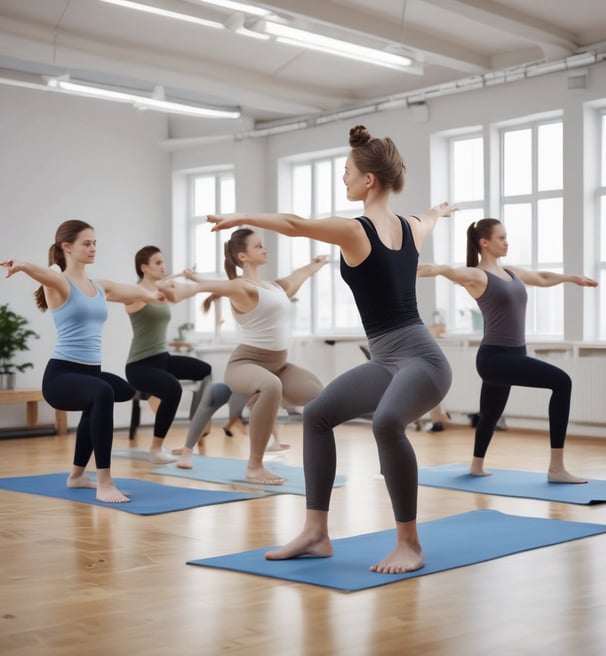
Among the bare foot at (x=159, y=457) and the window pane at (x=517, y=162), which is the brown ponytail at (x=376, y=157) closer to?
the bare foot at (x=159, y=457)

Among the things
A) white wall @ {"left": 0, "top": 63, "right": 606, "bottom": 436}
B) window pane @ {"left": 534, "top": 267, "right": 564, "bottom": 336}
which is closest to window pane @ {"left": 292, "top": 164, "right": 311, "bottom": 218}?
white wall @ {"left": 0, "top": 63, "right": 606, "bottom": 436}

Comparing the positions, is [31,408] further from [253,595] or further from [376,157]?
[253,595]

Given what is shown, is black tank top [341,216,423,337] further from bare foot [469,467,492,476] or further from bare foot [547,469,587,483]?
bare foot [469,467,492,476]

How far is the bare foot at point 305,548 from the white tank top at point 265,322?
2273mm

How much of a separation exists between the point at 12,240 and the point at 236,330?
2.48m

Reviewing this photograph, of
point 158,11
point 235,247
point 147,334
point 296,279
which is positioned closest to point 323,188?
point 158,11

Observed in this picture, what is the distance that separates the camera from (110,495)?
184 inches

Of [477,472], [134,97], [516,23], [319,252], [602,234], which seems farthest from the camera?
[319,252]

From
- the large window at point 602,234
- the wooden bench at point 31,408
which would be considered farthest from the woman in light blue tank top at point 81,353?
the large window at point 602,234

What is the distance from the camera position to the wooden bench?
8.26m

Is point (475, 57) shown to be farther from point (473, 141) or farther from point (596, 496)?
point (596, 496)

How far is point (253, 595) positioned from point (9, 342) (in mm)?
6120

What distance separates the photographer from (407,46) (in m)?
7.73

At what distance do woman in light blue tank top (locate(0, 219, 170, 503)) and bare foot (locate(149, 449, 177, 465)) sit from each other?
1119mm
